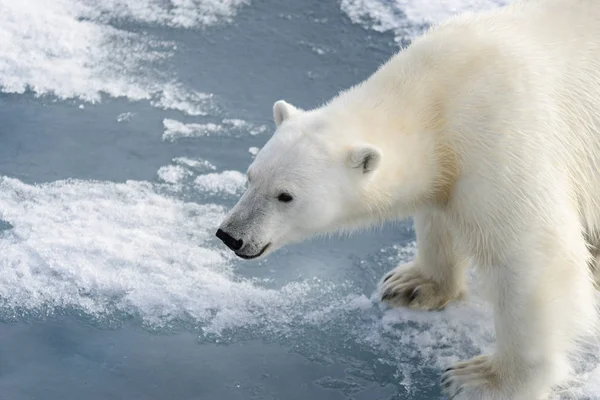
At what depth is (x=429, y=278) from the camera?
3.81 m

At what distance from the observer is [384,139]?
3113 mm

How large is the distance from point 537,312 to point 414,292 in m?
0.79

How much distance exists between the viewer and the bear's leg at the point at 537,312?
3018 millimetres

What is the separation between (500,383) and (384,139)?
92 cm

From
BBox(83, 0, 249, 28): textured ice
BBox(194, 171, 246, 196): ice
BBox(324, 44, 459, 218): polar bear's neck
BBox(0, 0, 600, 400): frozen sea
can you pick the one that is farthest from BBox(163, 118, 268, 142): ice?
BBox(324, 44, 459, 218): polar bear's neck

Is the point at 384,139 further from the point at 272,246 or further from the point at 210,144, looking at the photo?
the point at 210,144

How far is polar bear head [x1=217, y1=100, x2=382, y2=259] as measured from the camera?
3.04m

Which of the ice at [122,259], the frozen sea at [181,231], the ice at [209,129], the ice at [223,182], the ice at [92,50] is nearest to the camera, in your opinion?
the frozen sea at [181,231]

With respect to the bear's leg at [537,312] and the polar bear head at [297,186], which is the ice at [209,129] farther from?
the bear's leg at [537,312]

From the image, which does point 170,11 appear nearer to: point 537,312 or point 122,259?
point 122,259

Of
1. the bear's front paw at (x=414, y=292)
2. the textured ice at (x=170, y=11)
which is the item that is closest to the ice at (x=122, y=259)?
the bear's front paw at (x=414, y=292)

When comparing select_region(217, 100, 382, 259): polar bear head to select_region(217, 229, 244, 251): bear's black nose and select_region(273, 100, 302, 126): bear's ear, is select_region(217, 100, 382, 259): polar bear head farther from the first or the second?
select_region(273, 100, 302, 126): bear's ear

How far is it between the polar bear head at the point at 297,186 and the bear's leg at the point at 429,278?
2.31ft

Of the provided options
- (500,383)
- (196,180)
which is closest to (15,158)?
(196,180)
